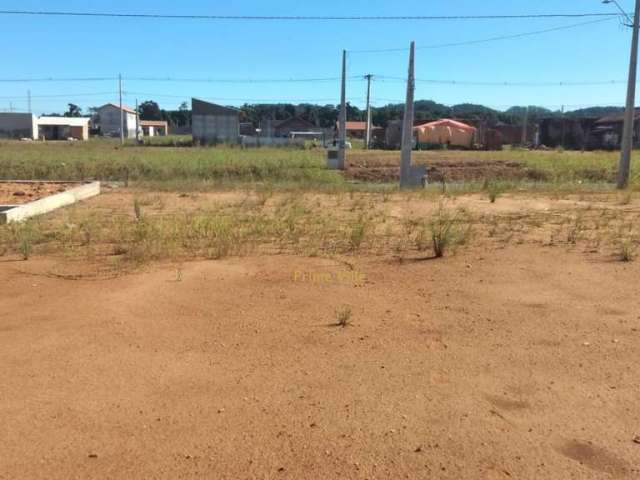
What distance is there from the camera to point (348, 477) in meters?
3.15

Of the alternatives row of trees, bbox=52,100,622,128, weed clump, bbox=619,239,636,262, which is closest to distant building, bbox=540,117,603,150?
row of trees, bbox=52,100,622,128

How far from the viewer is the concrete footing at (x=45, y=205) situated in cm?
1197

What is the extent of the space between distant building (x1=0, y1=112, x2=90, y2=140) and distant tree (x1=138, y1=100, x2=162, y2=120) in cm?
6966

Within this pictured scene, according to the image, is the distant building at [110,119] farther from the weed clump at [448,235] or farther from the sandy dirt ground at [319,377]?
the sandy dirt ground at [319,377]

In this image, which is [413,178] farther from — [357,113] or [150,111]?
[150,111]

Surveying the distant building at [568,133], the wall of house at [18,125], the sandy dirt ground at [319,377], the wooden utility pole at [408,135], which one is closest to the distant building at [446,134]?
the distant building at [568,133]

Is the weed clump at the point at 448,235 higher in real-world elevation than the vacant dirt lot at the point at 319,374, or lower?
higher

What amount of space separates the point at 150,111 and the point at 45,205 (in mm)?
163712

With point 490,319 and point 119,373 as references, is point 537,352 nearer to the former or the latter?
point 490,319

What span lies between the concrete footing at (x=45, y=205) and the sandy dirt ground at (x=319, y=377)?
5200 mm

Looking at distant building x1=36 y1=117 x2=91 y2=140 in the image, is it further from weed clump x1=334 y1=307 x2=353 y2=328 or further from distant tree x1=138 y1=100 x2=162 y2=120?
weed clump x1=334 y1=307 x2=353 y2=328

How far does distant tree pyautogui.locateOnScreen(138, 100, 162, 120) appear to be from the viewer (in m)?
168

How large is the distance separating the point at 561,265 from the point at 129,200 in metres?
12.2

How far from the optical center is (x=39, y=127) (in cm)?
9362
